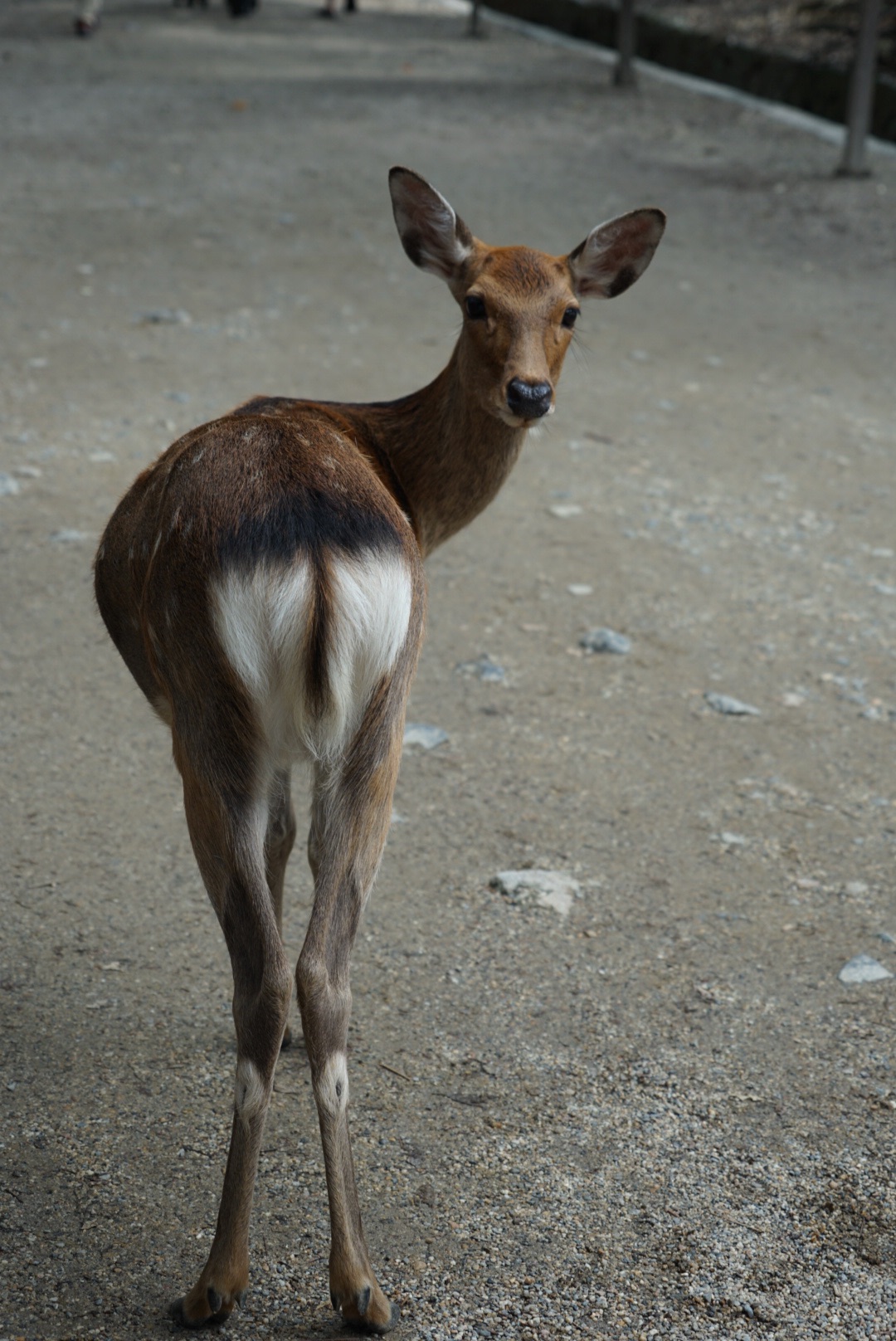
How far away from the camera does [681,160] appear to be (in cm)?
1173

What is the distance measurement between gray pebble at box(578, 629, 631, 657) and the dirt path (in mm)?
72

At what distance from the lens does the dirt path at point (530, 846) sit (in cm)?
252

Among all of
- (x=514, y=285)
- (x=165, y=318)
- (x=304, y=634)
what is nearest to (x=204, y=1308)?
(x=304, y=634)

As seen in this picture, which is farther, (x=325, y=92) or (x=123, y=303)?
(x=325, y=92)

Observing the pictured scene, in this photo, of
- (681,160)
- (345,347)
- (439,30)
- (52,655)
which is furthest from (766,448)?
(439,30)

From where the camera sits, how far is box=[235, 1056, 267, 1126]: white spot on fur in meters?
2.26

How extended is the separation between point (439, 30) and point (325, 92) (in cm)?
596

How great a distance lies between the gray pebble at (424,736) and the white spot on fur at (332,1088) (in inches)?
79.9

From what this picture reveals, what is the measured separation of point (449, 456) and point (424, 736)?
125 cm

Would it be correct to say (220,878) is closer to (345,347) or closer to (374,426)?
(374,426)

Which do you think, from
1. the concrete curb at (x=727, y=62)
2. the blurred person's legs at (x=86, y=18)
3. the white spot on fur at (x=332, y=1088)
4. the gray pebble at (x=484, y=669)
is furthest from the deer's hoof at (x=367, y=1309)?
the blurred person's legs at (x=86, y=18)

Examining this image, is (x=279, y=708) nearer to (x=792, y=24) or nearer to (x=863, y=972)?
(x=863, y=972)

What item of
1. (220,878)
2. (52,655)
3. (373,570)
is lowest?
(52,655)

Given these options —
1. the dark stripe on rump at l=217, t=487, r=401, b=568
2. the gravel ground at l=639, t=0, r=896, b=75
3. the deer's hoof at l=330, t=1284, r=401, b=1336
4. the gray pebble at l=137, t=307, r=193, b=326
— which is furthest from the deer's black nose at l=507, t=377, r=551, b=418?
the gravel ground at l=639, t=0, r=896, b=75
